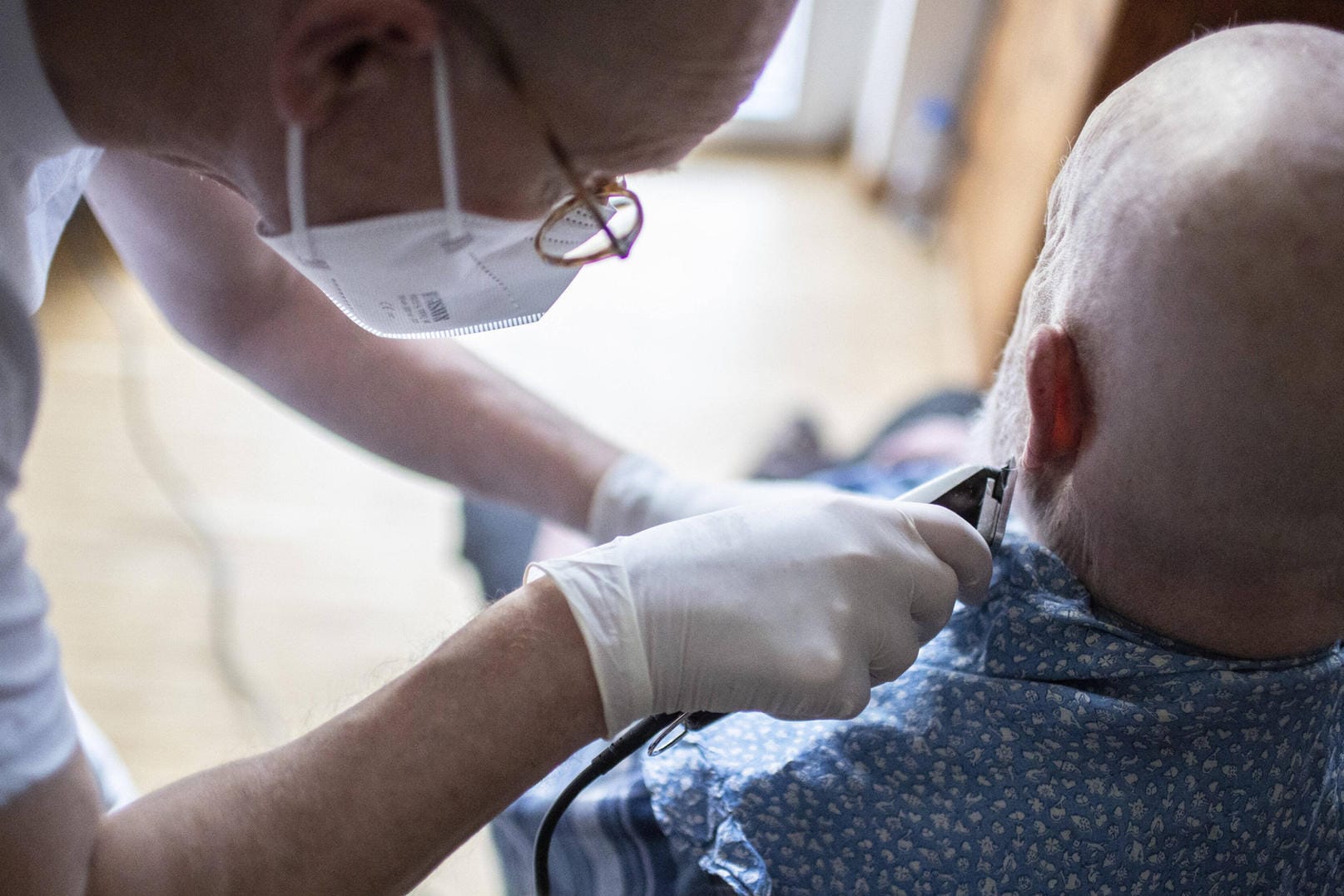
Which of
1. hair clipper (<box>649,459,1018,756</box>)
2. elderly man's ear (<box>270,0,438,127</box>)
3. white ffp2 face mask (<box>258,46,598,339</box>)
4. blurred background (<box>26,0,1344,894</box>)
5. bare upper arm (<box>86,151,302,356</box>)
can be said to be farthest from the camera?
blurred background (<box>26,0,1344,894</box>)

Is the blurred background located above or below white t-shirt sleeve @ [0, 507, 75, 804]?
below

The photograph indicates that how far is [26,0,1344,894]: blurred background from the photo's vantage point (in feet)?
5.82

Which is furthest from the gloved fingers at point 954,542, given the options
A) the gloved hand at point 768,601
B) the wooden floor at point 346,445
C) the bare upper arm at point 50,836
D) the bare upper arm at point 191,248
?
the wooden floor at point 346,445

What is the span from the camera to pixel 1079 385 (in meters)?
0.84

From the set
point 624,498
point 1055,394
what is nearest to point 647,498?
point 624,498

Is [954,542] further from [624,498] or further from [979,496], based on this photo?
[624,498]

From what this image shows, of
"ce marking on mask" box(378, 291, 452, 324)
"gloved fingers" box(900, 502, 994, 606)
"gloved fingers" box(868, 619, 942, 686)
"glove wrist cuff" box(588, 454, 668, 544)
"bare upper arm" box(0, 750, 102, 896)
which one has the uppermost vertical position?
"ce marking on mask" box(378, 291, 452, 324)

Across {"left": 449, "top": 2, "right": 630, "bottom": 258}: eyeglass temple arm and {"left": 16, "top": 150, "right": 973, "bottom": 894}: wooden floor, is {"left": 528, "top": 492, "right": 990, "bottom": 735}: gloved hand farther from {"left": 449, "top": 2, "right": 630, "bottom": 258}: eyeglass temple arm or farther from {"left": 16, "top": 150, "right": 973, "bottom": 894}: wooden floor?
{"left": 16, "top": 150, "right": 973, "bottom": 894}: wooden floor

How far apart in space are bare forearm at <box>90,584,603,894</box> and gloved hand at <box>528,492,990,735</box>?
32mm

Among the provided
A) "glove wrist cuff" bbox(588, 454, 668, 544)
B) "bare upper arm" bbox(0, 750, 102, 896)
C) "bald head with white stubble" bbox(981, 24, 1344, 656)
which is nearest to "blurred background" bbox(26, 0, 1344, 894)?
"glove wrist cuff" bbox(588, 454, 668, 544)

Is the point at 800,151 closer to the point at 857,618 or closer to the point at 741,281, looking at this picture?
the point at 741,281

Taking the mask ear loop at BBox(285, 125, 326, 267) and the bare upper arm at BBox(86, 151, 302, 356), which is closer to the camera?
the mask ear loop at BBox(285, 125, 326, 267)

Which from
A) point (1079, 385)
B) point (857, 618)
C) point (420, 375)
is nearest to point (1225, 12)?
point (1079, 385)

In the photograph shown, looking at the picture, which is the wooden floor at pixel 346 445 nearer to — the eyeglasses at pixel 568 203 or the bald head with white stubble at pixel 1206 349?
the eyeglasses at pixel 568 203
